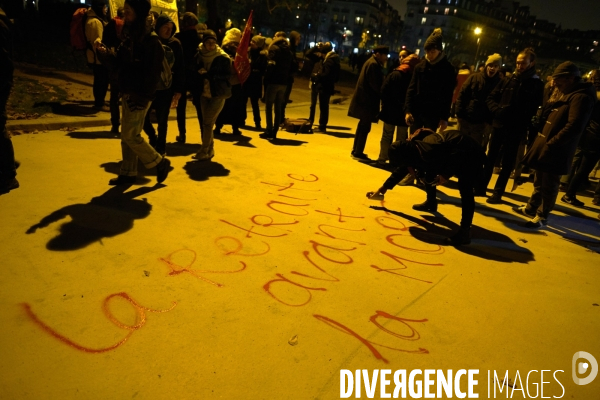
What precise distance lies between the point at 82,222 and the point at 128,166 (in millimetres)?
1255

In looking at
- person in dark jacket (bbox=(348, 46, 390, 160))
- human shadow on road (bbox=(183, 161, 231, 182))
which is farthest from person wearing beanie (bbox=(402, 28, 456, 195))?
human shadow on road (bbox=(183, 161, 231, 182))

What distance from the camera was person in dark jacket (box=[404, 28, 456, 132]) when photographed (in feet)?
19.9

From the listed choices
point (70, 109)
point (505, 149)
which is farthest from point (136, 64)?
point (505, 149)

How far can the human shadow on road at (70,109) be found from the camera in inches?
305

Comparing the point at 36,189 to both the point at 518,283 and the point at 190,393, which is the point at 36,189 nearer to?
the point at 190,393

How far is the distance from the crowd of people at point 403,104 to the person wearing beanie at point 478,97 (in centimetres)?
2

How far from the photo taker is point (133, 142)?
467 cm

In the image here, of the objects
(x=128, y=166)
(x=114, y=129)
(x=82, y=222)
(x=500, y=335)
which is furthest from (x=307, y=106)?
(x=500, y=335)

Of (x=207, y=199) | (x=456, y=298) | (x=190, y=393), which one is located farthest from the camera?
(x=207, y=199)

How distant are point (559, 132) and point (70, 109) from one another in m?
8.03

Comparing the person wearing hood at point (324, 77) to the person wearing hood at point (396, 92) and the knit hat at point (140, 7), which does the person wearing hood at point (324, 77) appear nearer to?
the person wearing hood at point (396, 92)

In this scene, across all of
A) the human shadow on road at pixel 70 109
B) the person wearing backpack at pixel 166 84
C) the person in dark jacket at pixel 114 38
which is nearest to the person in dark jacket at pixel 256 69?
the person in dark jacket at pixel 114 38

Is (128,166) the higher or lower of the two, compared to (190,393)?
higher

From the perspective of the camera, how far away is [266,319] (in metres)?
2.87
